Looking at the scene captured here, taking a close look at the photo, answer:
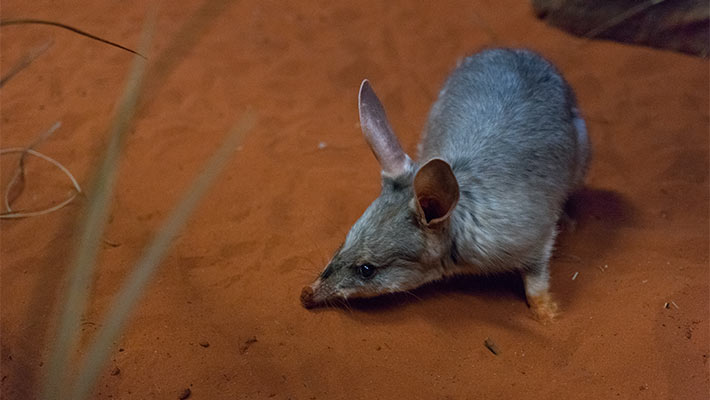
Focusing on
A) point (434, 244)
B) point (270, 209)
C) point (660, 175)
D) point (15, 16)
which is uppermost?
point (15, 16)

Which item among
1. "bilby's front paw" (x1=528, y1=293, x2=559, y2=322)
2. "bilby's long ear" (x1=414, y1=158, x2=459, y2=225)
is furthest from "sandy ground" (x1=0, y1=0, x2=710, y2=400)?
"bilby's long ear" (x1=414, y1=158, x2=459, y2=225)

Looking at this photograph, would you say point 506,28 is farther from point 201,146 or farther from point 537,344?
point 537,344

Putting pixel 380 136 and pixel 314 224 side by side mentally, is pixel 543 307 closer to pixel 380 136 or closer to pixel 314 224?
pixel 380 136

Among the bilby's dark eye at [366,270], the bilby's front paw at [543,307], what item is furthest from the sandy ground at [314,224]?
the bilby's dark eye at [366,270]

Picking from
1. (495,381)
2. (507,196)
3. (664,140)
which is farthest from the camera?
(664,140)

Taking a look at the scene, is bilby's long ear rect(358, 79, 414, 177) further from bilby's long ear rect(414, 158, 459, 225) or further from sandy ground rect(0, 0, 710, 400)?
sandy ground rect(0, 0, 710, 400)

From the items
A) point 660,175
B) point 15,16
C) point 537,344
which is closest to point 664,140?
point 660,175

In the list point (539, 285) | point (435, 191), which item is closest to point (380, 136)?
point (435, 191)
